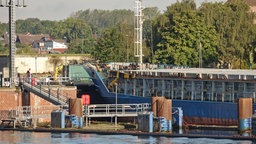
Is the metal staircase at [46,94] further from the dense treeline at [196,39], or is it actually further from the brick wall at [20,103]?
the dense treeline at [196,39]

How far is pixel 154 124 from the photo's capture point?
242ft

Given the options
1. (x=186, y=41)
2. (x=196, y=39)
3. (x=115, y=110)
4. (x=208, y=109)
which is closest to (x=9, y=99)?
(x=115, y=110)

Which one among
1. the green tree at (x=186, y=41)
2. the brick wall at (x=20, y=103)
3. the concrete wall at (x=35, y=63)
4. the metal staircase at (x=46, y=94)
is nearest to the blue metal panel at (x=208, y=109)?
the metal staircase at (x=46, y=94)

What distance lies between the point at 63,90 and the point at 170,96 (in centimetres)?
962

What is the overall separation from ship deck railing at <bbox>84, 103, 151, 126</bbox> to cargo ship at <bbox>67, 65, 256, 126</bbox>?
1659mm

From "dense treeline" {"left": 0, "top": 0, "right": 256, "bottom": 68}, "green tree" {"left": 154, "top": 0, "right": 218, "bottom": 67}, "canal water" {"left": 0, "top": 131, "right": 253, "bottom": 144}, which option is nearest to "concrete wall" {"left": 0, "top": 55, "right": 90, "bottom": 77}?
"dense treeline" {"left": 0, "top": 0, "right": 256, "bottom": 68}

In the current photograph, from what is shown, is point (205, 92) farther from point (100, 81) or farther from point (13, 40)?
point (13, 40)

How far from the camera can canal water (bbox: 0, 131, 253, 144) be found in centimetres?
6412

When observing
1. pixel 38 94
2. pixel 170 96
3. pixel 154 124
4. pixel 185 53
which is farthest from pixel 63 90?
pixel 185 53

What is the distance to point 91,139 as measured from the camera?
6638 cm

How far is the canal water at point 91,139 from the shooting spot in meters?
64.1

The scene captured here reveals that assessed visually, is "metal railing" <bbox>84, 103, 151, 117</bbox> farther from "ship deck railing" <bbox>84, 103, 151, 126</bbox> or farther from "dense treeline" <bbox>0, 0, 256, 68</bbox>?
"dense treeline" <bbox>0, 0, 256, 68</bbox>

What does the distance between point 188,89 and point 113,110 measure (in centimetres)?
714

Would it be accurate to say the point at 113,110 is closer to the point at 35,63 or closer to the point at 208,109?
the point at 208,109
